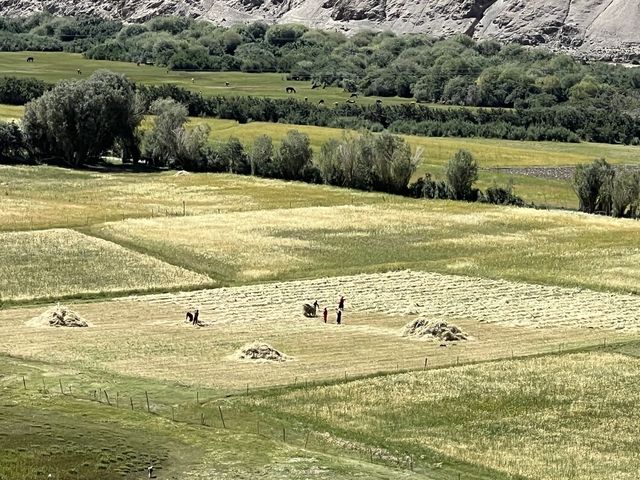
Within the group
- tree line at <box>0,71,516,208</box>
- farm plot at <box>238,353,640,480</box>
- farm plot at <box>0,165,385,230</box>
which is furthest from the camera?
tree line at <box>0,71,516,208</box>

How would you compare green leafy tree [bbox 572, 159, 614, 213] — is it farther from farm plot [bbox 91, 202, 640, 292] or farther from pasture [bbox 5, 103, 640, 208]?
farm plot [bbox 91, 202, 640, 292]

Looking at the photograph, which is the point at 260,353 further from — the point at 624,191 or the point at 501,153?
the point at 501,153

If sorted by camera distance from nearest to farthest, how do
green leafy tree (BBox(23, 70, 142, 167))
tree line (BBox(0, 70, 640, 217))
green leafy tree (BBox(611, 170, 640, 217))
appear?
green leafy tree (BBox(611, 170, 640, 217))
tree line (BBox(0, 70, 640, 217))
green leafy tree (BBox(23, 70, 142, 167))

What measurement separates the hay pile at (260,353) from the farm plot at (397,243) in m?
18.9

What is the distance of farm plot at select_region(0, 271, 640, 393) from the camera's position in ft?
163

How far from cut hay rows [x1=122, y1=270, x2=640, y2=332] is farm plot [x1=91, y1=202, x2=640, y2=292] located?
9.15 ft

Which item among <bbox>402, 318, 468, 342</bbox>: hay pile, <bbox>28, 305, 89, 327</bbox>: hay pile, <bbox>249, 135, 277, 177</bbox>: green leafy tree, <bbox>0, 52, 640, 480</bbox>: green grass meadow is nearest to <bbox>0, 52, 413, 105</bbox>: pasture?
<bbox>249, 135, 277, 177</bbox>: green leafy tree

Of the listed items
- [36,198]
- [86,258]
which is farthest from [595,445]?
Result: [36,198]

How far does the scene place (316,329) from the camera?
57375 millimetres

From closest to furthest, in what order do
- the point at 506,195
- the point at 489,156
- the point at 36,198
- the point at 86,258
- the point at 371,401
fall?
the point at 371,401 → the point at 86,258 → the point at 36,198 → the point at 506,195 → the point at 489,156

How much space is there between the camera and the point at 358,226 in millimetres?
92188

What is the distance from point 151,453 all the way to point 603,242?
55.9m

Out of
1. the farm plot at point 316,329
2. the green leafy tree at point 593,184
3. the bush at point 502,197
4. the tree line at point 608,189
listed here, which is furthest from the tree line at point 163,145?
the farm plot at point 316,329

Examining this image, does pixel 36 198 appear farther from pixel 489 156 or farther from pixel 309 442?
pixel 309 442
